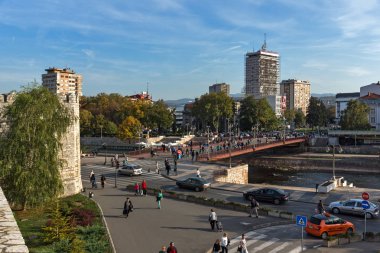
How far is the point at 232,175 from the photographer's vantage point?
45.7 meters

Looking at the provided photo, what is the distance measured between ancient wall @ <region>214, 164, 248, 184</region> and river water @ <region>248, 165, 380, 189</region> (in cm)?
1356

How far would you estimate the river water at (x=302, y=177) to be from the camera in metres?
61.1

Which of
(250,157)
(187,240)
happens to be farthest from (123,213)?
(250,157)

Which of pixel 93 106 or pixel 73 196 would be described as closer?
pixel 73 196

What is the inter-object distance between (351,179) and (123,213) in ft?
162

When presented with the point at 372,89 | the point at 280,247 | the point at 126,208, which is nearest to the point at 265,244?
the point at 280,247

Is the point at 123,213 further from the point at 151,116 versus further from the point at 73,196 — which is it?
the point at 151,116

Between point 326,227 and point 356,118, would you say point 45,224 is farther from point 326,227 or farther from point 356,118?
point 356,118

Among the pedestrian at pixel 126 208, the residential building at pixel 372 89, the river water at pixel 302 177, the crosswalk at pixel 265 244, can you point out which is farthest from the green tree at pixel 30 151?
the residential building at pixel 372 89

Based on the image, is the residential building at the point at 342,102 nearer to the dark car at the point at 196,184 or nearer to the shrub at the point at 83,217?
the dark car at the point at 196,184

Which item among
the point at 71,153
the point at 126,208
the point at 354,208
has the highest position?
the point at 71,153

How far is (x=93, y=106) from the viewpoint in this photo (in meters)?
111

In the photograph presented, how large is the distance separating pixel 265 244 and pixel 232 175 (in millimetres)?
25304

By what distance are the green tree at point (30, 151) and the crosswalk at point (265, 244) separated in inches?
476
